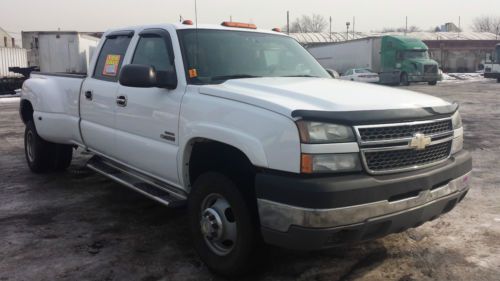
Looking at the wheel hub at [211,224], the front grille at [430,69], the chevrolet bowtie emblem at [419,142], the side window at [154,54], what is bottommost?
the wheel hub at [211,224]

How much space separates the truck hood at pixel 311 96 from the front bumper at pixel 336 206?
1.51 ft

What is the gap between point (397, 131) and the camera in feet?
10.6

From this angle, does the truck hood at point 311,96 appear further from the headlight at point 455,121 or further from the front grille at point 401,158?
the front grille at point 401,158

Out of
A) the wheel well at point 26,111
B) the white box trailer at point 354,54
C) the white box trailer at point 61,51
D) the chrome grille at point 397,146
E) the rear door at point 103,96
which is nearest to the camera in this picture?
the chrome grille at point 397,146

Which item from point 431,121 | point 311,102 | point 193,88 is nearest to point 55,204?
point 193,88

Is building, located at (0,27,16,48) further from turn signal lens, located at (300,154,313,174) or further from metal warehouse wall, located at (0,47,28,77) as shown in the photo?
turn signal lens, located at (300,154,313,174)

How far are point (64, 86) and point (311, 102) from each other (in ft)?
13.1

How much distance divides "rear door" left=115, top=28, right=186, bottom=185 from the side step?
0.31 ft

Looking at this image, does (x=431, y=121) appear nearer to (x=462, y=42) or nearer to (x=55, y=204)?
(x=55, y=204)

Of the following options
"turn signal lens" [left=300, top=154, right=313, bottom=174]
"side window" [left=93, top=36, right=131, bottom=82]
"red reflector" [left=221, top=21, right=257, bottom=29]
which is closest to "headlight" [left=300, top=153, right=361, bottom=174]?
"turn signal lens" [left=300, top=154, right=313, bottom=174]

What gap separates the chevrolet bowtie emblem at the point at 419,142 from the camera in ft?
10.7

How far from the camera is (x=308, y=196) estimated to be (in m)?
2.93

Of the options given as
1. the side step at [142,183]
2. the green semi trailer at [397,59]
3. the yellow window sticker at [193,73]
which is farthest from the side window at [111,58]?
the green semi trailer at [397,59]

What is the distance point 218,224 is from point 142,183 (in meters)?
1.40
